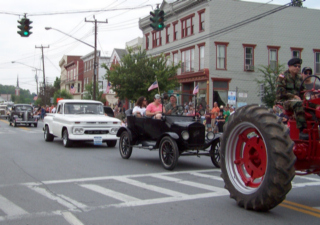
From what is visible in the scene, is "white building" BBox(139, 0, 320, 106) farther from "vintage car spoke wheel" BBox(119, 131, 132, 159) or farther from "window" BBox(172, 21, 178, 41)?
"vintage car spoke wheel" BBox(119, 131, 132, 159)

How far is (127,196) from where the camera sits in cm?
704

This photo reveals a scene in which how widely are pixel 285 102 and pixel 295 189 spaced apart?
8.30 feet

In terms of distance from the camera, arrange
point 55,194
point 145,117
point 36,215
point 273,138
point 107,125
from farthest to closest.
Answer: point 107,125 < point 145,117 < point 55,194 < point 36,215 < point 273,138

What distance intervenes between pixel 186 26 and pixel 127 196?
3252 cm

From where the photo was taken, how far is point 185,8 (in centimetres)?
3772

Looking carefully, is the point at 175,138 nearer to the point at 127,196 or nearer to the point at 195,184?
the point at 195,184

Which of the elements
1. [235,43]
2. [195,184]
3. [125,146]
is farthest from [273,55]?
[195,184]

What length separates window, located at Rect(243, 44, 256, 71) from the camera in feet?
117

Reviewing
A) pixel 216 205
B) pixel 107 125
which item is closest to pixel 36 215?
pixel 216 205

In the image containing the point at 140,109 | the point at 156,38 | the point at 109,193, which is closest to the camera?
the point at 109,193

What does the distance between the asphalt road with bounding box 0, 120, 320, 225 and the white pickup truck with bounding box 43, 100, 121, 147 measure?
334 centimetres

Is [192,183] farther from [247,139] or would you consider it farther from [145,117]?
[145,117]

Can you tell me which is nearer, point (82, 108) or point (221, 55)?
point (82, 108)

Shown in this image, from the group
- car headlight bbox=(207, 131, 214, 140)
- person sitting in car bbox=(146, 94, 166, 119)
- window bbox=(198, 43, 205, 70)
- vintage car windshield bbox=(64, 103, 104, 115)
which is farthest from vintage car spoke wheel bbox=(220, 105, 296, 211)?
window bbox=(198, 43, 205, 70)
